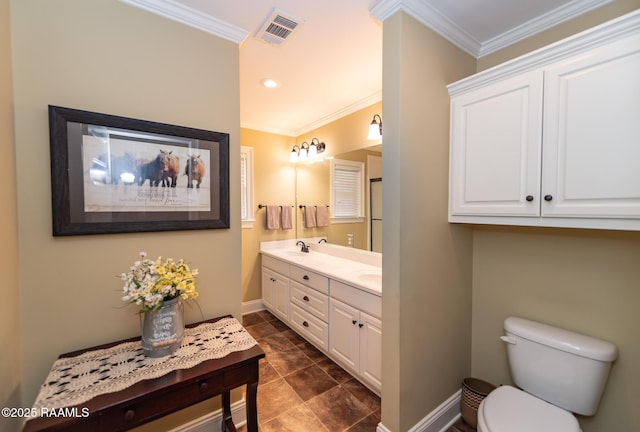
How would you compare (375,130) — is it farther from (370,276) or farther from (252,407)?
(252,407)

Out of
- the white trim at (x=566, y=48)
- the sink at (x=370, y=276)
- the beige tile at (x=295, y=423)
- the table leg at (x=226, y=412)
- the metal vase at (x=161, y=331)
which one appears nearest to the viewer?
the white trim at (x=566, y=48)

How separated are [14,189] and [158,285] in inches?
27.7

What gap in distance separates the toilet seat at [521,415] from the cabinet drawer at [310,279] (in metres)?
1.31

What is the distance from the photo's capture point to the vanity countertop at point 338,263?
2089mm

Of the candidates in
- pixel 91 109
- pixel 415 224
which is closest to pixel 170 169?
pixel 91 109

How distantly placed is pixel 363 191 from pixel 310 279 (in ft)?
3.53

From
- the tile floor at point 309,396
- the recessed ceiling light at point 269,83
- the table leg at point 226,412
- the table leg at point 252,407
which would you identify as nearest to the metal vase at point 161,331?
the table leg at point 252,407

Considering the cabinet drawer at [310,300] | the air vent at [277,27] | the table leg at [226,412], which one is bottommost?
the table leg at [226,412]

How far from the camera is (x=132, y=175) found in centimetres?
134

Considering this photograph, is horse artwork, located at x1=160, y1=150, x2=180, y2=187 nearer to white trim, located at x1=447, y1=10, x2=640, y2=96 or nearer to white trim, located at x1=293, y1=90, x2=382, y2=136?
white trim, located at x1=447, y1=10, x2=640, y2=96

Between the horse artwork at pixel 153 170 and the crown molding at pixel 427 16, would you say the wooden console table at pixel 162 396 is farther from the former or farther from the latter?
the crown molding at pixel 427 16

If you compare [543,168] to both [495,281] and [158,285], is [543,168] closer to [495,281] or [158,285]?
[495,281]

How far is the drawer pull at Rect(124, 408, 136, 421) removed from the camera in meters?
0.98

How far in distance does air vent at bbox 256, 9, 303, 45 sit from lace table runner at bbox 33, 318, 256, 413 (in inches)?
71.8
